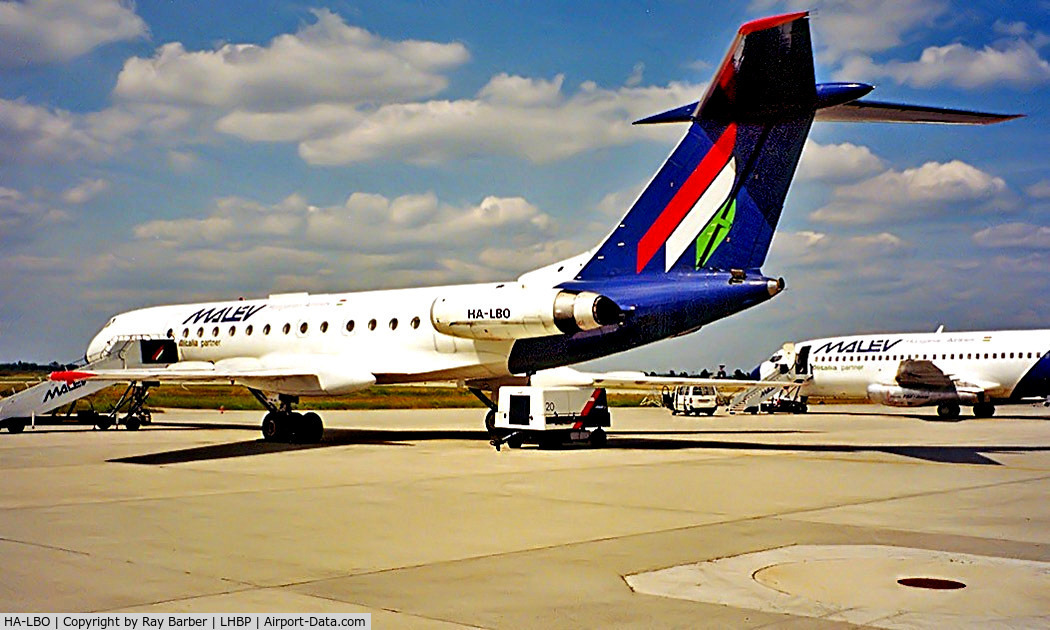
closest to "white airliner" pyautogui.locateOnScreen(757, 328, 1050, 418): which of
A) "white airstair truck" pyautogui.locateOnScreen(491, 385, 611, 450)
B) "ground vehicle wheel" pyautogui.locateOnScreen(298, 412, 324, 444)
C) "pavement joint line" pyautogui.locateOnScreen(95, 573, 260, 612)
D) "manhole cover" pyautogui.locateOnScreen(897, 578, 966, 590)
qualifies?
"white airstair truck" pyautogui.locateOnScreen(491, 385, 611, 450)

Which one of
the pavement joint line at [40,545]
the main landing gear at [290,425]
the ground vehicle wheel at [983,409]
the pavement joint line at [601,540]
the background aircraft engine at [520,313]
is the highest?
the background aircraft engine at [520,313]

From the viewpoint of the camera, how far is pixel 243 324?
25859mm

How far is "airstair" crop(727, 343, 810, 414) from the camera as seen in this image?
43.8 m

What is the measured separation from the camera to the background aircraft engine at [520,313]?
60.8 feet

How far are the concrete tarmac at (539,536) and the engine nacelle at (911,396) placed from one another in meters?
18.5

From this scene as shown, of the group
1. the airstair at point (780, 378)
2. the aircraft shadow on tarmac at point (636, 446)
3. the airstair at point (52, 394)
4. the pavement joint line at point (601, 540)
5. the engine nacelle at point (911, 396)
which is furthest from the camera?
the airstair at point (780, 378)

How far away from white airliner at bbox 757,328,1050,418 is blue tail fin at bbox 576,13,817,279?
2074 centimetres

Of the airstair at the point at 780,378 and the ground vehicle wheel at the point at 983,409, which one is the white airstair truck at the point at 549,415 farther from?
the airstair at the point at 780,378

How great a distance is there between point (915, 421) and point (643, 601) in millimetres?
30978

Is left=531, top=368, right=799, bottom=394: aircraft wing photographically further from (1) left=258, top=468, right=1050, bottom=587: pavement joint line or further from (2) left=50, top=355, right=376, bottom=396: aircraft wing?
(1) left=258, top=468, right=1050, bottom=587: pavement joint line

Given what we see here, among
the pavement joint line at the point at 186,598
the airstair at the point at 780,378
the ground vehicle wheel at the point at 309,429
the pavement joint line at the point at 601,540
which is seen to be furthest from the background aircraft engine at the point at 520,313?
the airstair at the point at 780,378

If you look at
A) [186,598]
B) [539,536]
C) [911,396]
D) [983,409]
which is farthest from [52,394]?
[983,409]

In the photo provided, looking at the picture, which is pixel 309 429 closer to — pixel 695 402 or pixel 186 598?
pixel 186 598

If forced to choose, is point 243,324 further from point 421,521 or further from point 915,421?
point 915,421
